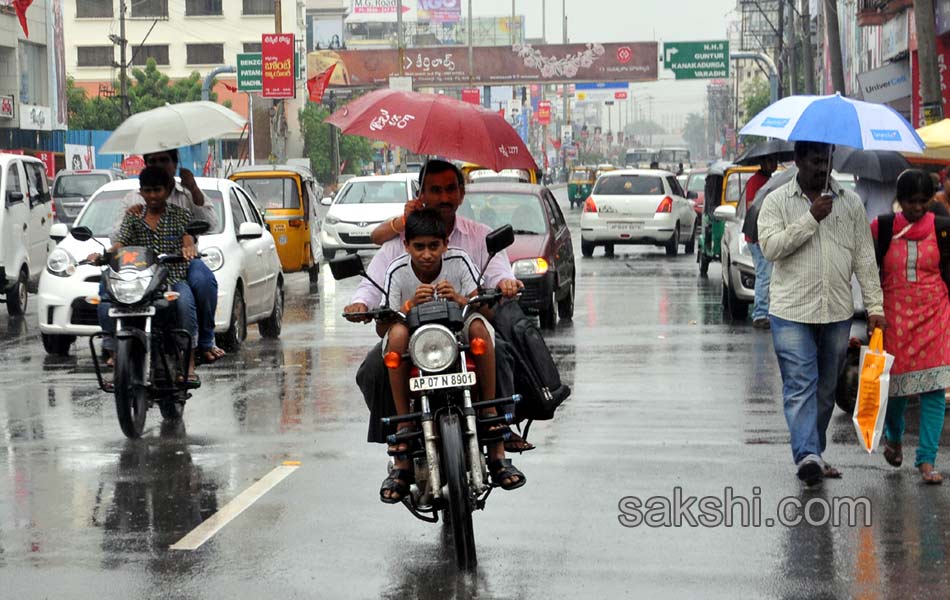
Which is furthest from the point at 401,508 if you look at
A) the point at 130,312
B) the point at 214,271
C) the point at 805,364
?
the point at 214,271

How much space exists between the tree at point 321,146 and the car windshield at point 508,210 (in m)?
76.9

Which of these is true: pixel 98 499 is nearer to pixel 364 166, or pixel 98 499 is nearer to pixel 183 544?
pixel 183 544

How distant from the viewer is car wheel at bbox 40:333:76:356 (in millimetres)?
14797

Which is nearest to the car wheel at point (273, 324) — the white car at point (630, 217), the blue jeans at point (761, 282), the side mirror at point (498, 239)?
the blue jeans at point (761, 282)

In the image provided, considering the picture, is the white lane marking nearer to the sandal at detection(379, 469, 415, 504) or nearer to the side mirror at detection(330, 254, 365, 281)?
the sandal at detection(379, 469, 415, 504)

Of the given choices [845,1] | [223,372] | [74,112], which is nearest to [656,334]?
[223,372]

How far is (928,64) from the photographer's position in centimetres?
2188

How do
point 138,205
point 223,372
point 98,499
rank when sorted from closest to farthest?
point 98,499, point 138,205, point 223,372

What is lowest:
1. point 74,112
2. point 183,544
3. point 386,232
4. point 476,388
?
point 183,544

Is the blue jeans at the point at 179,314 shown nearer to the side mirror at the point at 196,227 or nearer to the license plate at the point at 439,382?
the side mirror at the point at 196,227

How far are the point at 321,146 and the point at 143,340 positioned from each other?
8775cm

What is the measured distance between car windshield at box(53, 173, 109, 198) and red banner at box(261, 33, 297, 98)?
8747 mm

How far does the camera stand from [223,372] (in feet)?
44.2

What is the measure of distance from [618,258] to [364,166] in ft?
248
